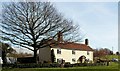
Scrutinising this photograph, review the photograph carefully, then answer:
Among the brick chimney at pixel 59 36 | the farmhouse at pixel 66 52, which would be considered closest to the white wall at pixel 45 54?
the farmhouse at pixel 66 52

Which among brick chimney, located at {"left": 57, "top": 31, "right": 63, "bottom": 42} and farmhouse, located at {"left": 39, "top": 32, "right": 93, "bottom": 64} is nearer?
brick chimney, located at {"left": 57, "top": 31, "right": 63, "bottom": 42}

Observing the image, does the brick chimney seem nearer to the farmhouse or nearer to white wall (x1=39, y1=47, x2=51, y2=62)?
the farmhouse

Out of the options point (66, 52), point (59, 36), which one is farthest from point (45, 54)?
point (59, 36)

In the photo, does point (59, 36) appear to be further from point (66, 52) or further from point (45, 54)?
point (66, 52)

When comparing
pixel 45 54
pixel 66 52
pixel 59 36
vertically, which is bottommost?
pixel 45 54

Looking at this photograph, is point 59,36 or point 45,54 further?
point 45,54

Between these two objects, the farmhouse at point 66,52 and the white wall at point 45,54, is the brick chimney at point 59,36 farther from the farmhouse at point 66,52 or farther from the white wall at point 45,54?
the white wall at point 45,54

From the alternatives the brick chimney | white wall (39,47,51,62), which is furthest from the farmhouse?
the brick chimney

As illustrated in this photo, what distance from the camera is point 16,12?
174 ft

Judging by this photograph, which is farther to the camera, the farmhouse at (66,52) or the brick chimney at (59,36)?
the farmhouse at (66,52)

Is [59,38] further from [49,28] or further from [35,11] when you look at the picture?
[35,11]

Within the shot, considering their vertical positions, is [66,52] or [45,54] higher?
[66,52]

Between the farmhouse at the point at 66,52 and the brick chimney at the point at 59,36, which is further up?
the brick chimney at the point at 59,36

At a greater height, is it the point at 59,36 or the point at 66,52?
the point at 59,36
